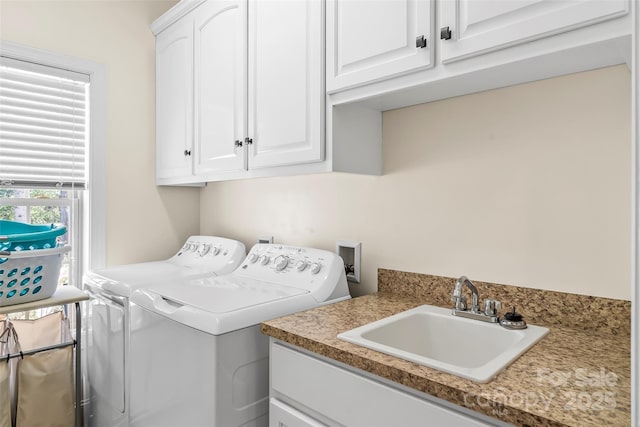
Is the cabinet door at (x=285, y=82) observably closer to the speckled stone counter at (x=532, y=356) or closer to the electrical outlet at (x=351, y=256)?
the electrical outlet at (x=351, y=256)

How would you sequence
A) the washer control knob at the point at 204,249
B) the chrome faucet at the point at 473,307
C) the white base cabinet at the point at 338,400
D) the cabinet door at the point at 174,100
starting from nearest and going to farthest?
the white base cabinet at the point at 338,400
the chrome faucet at the point at 473,307
the cabinet door at the point at 174,100
the washer control knob at the point at 204,249

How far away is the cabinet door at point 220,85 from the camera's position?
1.79 metres

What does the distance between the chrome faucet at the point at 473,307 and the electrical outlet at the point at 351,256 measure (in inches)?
21.4

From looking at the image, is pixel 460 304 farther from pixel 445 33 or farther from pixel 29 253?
pixel 29 253

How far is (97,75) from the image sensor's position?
223 cm

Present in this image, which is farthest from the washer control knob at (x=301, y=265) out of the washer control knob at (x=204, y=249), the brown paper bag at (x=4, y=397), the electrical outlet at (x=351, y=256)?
the brown paper bag at (x=4, y=397)

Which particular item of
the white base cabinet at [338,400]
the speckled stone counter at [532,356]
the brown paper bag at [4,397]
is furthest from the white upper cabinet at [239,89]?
the brown paper bag at [4,397]

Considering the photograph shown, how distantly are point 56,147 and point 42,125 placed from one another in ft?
0.41

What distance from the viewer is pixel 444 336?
4.23ft

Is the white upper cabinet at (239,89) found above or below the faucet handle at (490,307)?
above

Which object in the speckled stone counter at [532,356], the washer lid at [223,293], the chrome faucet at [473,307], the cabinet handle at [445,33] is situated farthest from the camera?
the washer lid at [223,293]

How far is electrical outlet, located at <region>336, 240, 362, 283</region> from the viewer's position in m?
1.76

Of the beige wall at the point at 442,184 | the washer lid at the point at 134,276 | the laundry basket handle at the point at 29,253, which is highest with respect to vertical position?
the beige wall at the point at 442,184

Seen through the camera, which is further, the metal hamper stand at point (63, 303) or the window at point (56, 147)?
the window at point (56, 147)
